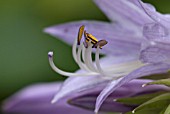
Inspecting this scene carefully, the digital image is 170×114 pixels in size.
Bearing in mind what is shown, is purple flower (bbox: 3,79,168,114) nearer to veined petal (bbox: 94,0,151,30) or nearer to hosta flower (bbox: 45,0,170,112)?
hosta flower (bbox: 45,0,170,112)

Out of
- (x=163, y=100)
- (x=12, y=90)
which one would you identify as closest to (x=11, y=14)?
(x=12, y=90)

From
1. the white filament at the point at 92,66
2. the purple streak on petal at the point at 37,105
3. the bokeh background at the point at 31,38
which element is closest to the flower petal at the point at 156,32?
the white filament at the point at 92,66

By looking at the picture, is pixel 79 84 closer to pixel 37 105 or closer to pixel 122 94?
pixel 122 94

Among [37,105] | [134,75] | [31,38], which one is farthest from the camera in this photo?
[31,38]

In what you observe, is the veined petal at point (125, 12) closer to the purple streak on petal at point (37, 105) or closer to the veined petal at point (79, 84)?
the veined petal at point (79, 84)

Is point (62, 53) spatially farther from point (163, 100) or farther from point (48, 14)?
point (163, 100)

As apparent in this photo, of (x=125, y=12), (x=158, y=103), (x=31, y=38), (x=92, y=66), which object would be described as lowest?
(x=158, y=103)

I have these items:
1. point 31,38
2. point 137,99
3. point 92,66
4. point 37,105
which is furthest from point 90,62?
point 31,38

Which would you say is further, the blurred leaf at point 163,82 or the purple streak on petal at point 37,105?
the purple streak on petal at point 37,105
